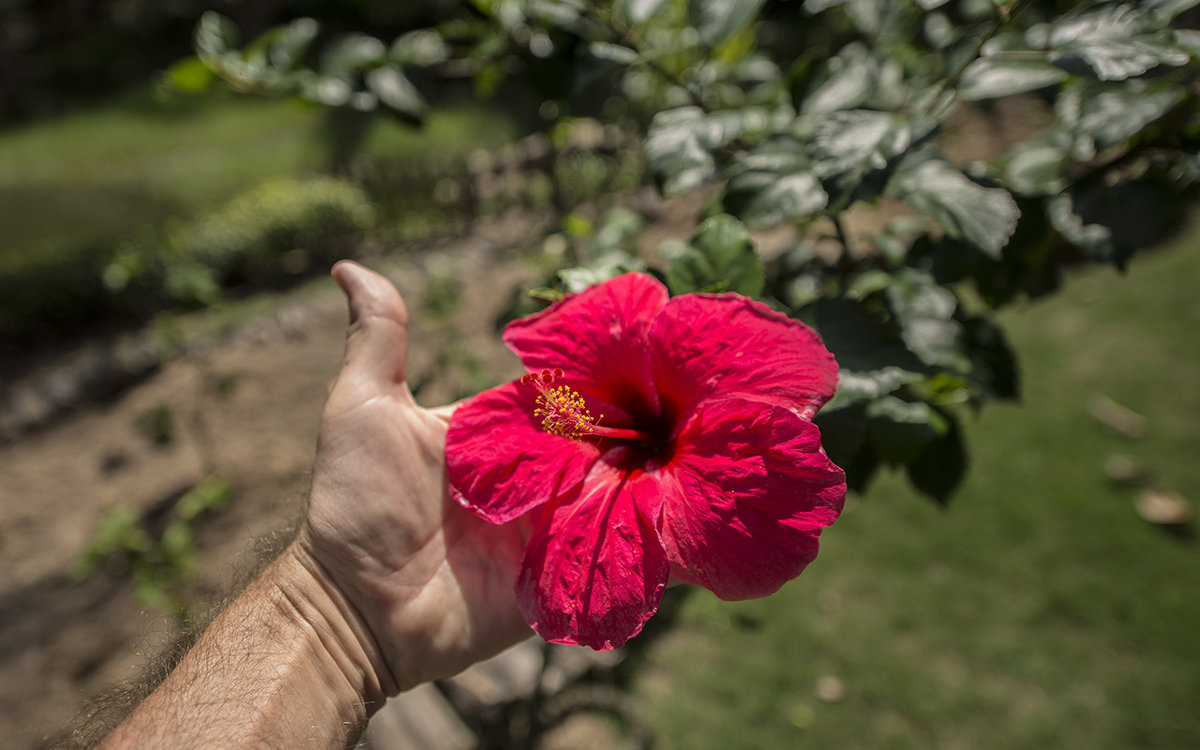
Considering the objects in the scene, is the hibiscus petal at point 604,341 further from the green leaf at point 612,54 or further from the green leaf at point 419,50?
the green leaf at point 419,50

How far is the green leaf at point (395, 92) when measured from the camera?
4.92ft

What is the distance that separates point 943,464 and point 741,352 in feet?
1.86

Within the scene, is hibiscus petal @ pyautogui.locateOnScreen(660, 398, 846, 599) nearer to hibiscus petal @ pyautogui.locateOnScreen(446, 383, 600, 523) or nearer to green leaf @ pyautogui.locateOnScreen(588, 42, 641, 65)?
hibiscus petal @ pyautogui.locateOnScreen(446, 383, 600, 523)

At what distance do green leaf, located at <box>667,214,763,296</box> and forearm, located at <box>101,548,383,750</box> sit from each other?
0.97 m

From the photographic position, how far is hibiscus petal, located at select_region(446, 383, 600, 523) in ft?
3.68

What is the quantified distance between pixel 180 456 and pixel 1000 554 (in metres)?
4.75

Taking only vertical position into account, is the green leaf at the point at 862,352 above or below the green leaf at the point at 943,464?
above

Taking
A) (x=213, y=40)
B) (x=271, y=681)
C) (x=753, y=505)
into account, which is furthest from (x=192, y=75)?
(x=753, y=505)

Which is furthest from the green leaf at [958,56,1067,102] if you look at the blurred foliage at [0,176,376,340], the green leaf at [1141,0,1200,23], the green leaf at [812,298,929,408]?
the blurred foliage at [0,176,376,340]

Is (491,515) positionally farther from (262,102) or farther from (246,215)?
(262,102)

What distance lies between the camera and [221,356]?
17.2 feet

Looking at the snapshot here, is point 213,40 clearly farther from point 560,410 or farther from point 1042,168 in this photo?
point 1042,168

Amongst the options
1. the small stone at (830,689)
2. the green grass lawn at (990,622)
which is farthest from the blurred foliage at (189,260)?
the small stone at (830,689)

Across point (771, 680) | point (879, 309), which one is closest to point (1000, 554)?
point (771, 680)
